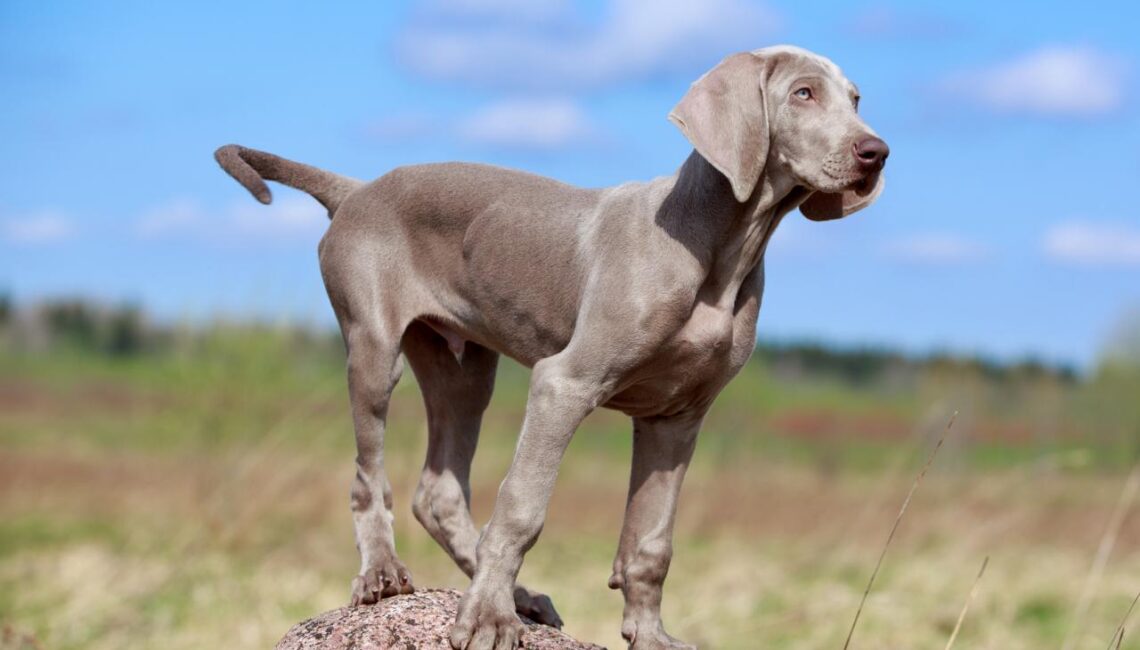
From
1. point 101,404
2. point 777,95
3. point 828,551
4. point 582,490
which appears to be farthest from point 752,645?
point 101,404

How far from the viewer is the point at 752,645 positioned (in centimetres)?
1091

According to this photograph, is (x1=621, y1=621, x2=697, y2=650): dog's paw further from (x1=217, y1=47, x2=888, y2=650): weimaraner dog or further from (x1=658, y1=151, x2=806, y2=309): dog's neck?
(x1=658, y1=151, x2=806, y2=309): dog's neck

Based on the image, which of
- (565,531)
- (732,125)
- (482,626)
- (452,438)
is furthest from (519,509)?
(565,531)

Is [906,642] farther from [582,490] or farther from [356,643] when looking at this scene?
[582,490]

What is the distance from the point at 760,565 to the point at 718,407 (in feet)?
35.4

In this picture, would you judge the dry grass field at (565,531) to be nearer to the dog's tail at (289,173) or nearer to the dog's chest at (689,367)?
the dog's tail at (289,173)

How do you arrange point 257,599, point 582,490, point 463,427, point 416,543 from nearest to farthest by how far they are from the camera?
point 463,427, point 257,599, point 416,543, point 582,490

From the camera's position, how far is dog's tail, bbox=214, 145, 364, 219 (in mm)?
5535

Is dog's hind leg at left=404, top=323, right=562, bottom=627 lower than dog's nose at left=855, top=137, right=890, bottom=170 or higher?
lower

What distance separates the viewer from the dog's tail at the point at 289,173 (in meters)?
5.54

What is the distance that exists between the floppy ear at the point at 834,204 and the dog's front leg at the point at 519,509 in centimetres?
100

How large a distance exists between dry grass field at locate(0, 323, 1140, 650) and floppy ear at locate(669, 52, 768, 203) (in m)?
4.11

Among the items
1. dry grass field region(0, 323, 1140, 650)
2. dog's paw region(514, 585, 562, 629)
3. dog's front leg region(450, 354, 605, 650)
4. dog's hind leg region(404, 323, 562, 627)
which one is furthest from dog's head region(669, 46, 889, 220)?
dry grass field region(0, 323, 1140, 650)

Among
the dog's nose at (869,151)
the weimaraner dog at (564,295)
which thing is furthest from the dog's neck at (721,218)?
the dog's nose at (869,151)
